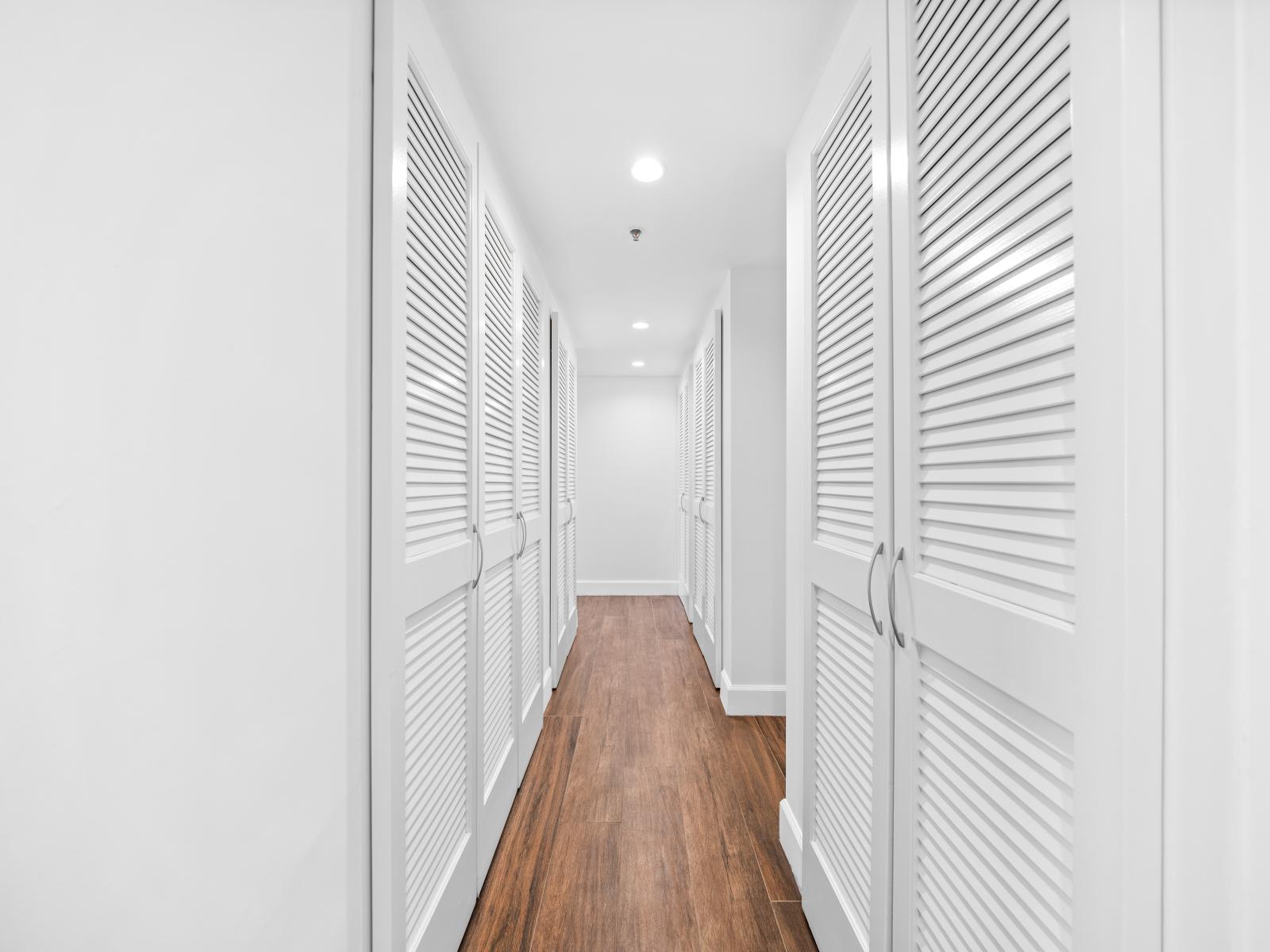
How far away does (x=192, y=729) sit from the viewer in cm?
74

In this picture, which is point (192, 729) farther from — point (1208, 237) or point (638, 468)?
point (638, 468)

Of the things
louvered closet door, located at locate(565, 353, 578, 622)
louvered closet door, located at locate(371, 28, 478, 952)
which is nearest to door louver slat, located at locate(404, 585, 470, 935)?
louvered closet door, located at locate(371, 28, 478, 952)

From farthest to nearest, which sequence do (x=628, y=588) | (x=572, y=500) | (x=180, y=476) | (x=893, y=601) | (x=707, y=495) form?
(x=628, y=588) < (x=572, y=500) < (x=707, y=495) < (x=893, y=601) < (x=180, y=476)

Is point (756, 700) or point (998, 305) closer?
point (998, 305)

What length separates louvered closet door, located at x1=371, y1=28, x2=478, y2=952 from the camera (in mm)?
1146

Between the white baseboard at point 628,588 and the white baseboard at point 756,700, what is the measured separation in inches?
130

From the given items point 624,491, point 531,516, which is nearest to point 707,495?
point 531,516

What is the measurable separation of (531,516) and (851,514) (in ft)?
5.45

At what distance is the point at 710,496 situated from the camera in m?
4.20

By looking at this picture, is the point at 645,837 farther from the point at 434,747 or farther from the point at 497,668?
the point at 434,747

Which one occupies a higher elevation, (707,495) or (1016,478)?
(1016,478)

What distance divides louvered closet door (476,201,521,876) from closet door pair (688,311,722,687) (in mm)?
1604

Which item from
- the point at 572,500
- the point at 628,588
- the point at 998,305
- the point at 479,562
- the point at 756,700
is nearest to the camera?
the point at 998,305

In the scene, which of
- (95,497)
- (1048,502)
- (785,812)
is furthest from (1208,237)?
(785,812)
